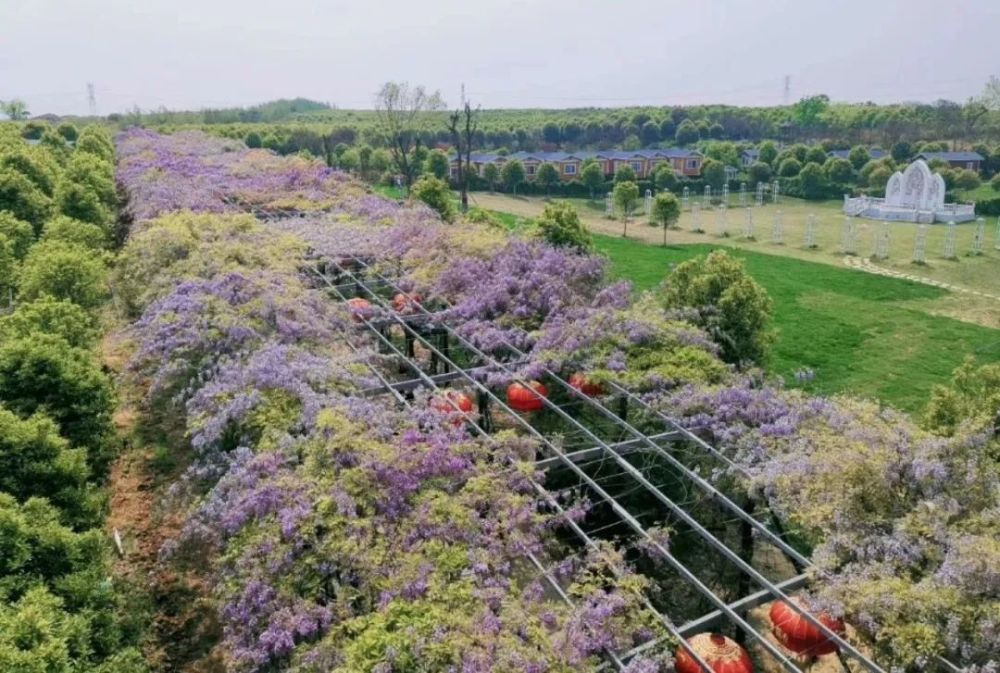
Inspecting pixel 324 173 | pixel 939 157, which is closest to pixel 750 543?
pixel 324 173

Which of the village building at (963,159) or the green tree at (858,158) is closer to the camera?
the green tree at (858,158)

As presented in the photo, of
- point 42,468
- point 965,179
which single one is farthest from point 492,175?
point 42,468

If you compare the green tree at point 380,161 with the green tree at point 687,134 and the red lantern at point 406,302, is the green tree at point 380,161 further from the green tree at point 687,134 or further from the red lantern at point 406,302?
the red lantern at point 406,302

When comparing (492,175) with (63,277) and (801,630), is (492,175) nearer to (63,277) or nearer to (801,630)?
(63,277)

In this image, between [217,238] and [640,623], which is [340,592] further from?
[217,238]

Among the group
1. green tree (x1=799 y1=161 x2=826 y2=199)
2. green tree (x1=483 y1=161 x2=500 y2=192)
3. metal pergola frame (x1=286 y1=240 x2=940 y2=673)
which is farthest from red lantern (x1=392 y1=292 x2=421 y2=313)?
green tree (x1=799 y1=161 x2=826 y2=199)

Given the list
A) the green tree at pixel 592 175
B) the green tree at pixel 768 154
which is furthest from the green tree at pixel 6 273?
the green tree at pixel 768 154

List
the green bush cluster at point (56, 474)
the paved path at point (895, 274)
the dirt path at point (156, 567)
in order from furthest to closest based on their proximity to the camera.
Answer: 1. the paved path at point (895, 274)
2. the dirt path at point (156, 567)
3. the green bush cluster at point (56, 474)
